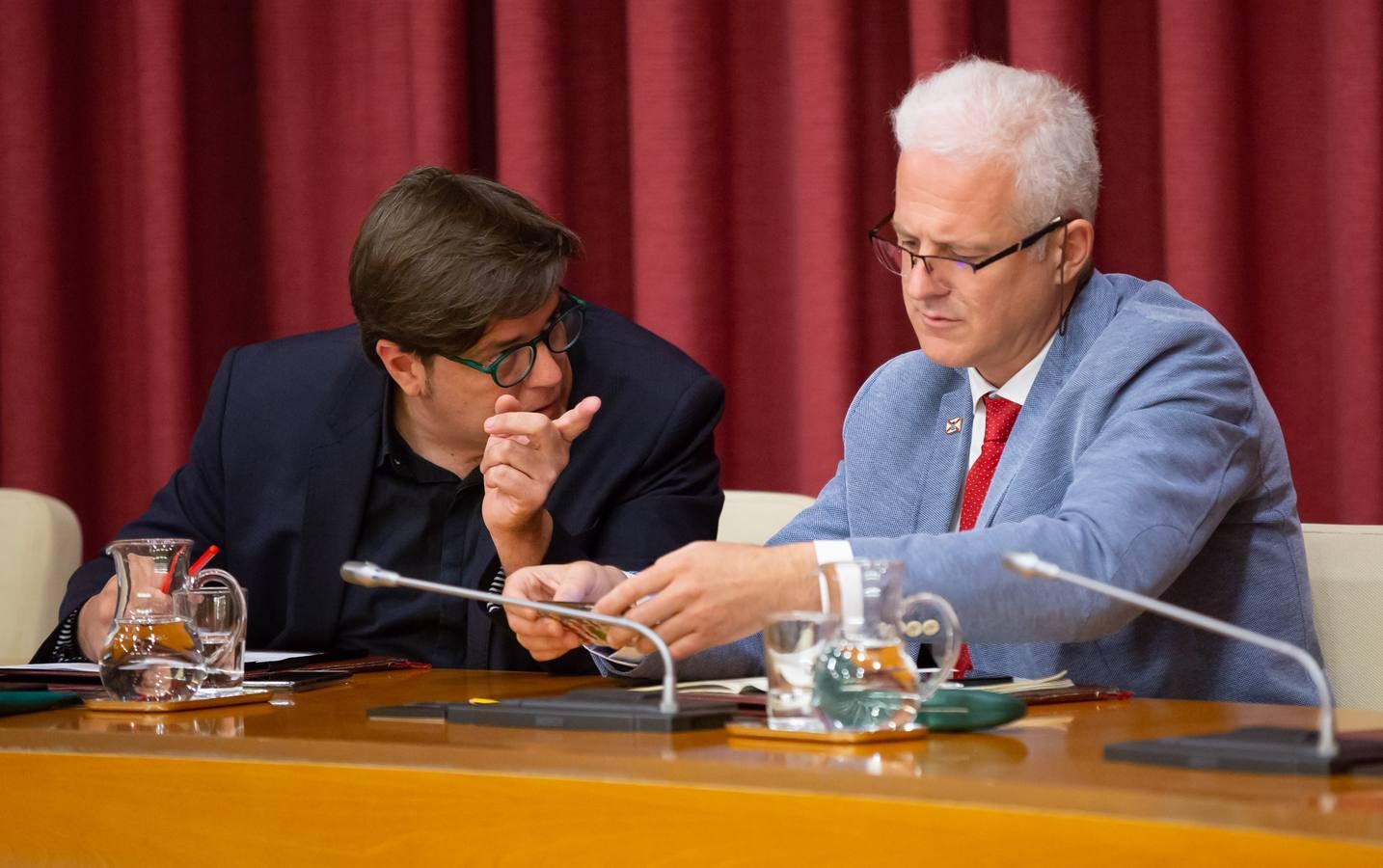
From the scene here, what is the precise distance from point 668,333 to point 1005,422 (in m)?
1.12

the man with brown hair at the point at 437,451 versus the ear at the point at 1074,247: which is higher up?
the ear at the point at 1074,247

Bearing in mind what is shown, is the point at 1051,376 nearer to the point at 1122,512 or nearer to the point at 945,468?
the point at 945,468

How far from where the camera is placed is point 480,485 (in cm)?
226

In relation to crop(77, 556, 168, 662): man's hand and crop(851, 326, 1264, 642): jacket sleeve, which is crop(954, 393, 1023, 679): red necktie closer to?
crop(851, 326, 1264, 642): jacket sleeve

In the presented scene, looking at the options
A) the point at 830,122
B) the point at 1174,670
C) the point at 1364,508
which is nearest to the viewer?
the point at 1174,670

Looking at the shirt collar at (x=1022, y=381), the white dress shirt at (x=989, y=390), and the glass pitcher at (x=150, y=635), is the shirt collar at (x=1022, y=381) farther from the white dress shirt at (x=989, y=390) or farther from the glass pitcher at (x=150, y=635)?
the glass pitcher at (x=150, y=635)

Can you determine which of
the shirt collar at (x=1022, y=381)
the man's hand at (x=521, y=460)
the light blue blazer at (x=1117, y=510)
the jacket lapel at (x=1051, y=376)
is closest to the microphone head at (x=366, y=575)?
the light blue blazer at (x=1117, y=510)

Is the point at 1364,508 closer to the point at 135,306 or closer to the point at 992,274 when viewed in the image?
the point at 992,274

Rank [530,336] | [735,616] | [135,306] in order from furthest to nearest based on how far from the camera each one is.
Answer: [135,306]
[530,336]
[735,616]

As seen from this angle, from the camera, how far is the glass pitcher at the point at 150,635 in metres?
1.55

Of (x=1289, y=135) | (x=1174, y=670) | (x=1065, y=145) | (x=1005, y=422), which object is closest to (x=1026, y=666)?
(x=1174, y=670)

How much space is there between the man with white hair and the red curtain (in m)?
0.80

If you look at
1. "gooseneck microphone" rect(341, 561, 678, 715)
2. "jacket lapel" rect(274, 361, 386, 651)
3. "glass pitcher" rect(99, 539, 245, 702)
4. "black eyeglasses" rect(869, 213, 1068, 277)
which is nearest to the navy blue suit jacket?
"jacket lapel" rect(274, 361, 386, 651)

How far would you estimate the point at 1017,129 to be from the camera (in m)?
1.80
